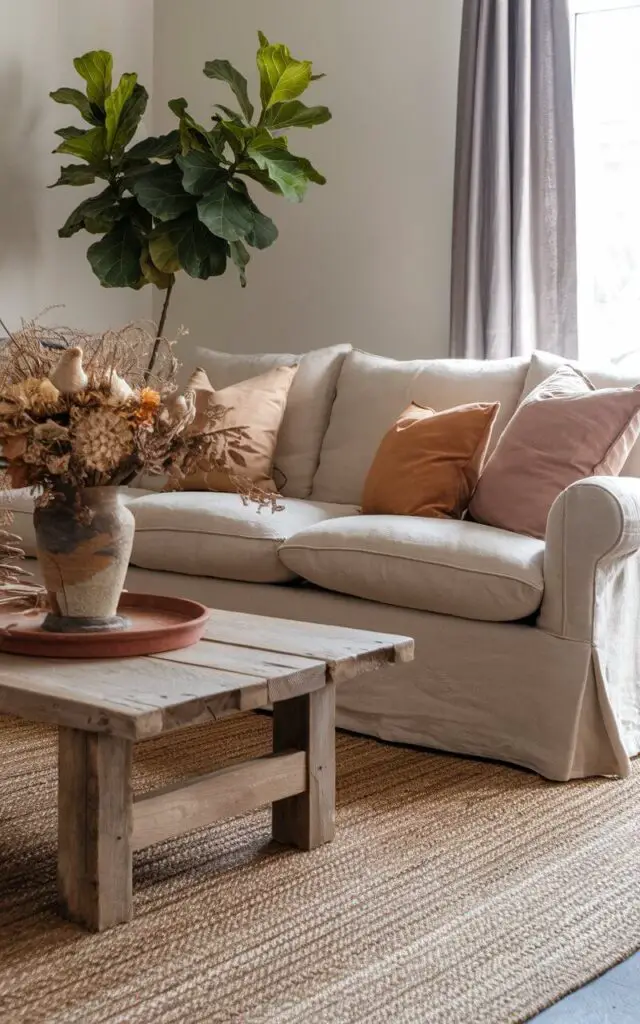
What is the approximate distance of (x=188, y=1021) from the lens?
1585 millimetres

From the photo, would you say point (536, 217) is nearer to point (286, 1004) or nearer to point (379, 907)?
point (379, 907)

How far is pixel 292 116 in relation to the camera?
428cm

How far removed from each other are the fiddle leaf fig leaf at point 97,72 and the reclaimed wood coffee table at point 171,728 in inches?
113

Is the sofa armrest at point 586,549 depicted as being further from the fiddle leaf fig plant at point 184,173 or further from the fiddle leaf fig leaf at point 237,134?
the fiddle leaf fig leaf at point 237,134

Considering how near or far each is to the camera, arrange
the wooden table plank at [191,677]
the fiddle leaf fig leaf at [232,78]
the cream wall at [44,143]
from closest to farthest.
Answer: the wooden table plank at [191,677], the fiddle leaf fig leaf at [232,78], the cream wall at [44,143]

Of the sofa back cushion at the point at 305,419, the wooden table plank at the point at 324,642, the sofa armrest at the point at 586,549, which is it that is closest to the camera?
the wooden table plank at the point at 324,642

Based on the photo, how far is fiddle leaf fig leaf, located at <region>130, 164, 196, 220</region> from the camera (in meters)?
4.21

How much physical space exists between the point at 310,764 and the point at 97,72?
3135 millimetres

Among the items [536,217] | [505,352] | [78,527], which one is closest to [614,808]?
[78,527]

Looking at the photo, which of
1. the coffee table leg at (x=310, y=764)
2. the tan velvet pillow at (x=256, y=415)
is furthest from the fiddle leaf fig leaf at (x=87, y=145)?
the coffee table leg at (x=310, y=764)

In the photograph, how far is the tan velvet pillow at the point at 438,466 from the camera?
3176 mm

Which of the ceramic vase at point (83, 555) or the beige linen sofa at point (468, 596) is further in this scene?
the beige linen sofa at point (468, 596)

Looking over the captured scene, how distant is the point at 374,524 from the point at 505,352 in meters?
1.32

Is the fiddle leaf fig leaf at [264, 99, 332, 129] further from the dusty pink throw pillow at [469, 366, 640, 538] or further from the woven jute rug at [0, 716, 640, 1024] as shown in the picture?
the woven jute rug at [0, 716, 640, 1024]
